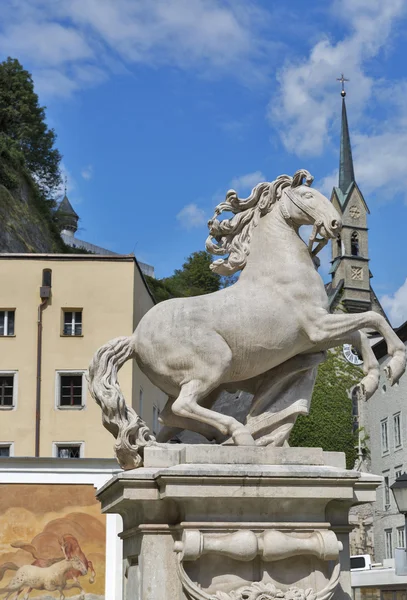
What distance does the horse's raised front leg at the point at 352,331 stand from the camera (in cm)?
666

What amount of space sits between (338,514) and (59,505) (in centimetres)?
2113

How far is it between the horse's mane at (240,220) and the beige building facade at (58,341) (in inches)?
1129

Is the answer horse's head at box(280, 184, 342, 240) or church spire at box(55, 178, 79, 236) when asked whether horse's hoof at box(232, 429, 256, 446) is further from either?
church spire at box(55, 178, 79, 236)

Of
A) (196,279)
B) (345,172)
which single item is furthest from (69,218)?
(345,172)

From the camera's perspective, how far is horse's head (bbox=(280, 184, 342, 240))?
6.90 meters

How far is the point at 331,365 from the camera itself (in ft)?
193

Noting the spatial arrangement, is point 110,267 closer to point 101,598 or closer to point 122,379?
point 122,379

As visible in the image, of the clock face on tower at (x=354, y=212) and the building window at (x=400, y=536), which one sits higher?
the clock face on tower at (x=354, y=212)

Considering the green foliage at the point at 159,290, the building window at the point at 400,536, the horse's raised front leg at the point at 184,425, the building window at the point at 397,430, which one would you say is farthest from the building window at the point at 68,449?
the horse's raised front leg at the point at 184,425

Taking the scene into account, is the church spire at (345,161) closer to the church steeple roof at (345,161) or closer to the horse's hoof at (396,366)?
the church steeple roof at (345,161)

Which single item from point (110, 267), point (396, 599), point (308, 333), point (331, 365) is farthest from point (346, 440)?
point (308, 333)

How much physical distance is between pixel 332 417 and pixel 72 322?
21.2 meters

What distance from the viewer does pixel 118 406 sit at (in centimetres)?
652

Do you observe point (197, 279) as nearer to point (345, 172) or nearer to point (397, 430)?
point (345, 172)
